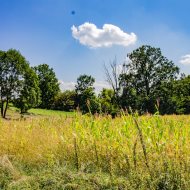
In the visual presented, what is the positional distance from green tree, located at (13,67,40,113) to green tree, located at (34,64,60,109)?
20542 mm

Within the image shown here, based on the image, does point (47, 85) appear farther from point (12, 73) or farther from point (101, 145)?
point (101, 145)

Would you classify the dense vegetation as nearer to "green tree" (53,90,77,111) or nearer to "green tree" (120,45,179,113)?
"green tree" (120,45,179,113)

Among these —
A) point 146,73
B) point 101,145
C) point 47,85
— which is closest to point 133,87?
point 146,73

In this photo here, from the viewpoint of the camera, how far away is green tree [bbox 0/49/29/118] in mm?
41438

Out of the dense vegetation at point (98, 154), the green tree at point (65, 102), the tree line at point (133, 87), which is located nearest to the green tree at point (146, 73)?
the tree line at point (133, 87)

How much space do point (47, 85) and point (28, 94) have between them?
921 inches

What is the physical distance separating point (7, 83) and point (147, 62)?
65.9 feet

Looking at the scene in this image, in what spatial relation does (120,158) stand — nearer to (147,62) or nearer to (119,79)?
(119,79)

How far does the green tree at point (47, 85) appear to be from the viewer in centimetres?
6612

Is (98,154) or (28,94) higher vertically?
(28,94)

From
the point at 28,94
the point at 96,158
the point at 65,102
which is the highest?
the point at 65,102

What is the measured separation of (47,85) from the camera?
217ft

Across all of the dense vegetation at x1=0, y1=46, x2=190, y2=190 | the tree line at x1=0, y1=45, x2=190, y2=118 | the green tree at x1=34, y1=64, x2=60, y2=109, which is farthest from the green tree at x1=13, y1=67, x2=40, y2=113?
the dense vegetation at x1=0, y1=46, x2=190, y2=190

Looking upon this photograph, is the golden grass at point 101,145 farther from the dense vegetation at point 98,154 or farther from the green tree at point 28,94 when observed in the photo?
the green tree at point 28,94
